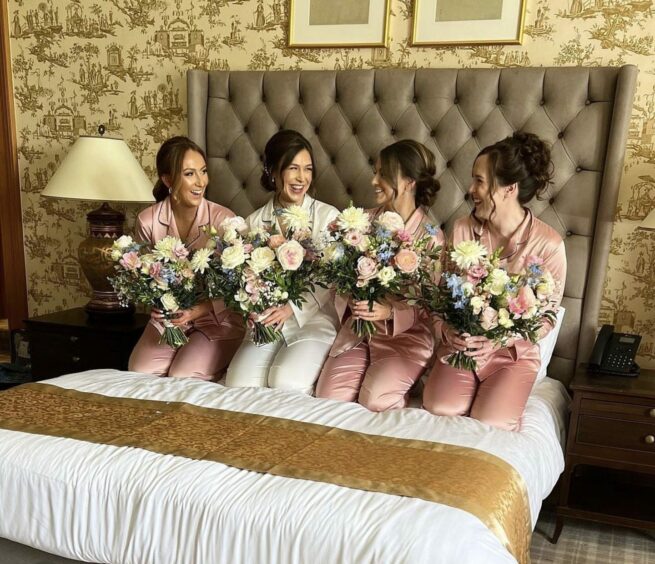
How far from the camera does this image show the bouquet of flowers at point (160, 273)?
2.75 m

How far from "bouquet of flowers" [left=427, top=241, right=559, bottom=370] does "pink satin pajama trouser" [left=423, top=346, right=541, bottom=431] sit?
213 millimetres

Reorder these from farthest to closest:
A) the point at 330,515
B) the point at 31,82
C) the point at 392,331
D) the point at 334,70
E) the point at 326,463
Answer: the point at 31,82
the point at 334,70
the point at 392,331
the point at 326,463
the point at 330,515

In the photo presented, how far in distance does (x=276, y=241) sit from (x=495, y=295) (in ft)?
2.91

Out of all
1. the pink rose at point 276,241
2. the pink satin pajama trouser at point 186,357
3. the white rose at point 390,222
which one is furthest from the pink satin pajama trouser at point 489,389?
the pink satin pajama trouser at point 186,357

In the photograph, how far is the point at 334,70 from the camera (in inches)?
137

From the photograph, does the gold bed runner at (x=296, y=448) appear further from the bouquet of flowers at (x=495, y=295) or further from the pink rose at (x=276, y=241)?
the pink rose at (x=276, y=241)

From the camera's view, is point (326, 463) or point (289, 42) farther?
point (289, 42)

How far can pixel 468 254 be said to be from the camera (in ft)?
7.57

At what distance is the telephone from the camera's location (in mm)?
2801

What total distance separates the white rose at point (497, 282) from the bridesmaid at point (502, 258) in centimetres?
21

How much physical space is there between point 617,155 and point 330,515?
6.91 ft

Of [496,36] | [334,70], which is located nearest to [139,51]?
[334,70]

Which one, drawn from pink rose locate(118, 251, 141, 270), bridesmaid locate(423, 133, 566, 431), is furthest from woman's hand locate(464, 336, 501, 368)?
pink rose locate(118, 251, 141, 270)

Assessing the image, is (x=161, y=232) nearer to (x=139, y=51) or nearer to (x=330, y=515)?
(x=139, y=51)
